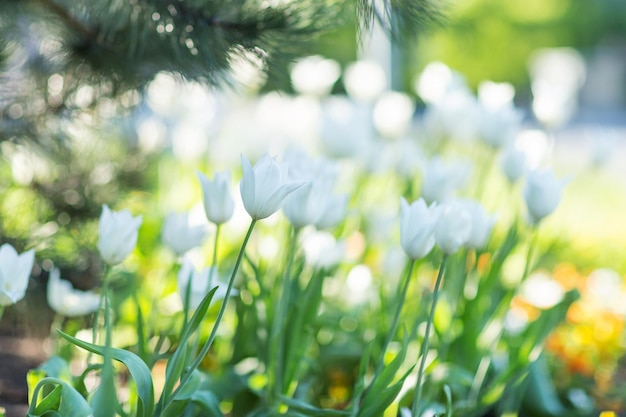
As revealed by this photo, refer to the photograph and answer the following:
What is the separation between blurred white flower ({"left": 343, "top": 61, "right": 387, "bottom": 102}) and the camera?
2.79 meters

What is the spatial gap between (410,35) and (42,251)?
966 millimetres

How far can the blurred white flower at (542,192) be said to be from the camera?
156 cm

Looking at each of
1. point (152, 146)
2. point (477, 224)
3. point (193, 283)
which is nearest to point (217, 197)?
point (193, 283)

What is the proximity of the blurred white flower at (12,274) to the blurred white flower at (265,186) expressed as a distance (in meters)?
0.40

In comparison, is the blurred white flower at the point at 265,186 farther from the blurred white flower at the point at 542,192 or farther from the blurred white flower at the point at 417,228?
the blurred white flower at the point at 542,192

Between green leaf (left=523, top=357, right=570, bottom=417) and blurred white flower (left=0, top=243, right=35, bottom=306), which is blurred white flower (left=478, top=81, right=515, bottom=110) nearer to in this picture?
green leaf (left=523, top=357, right=570, bottom=417)

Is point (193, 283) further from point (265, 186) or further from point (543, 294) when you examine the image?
point (543, 294)

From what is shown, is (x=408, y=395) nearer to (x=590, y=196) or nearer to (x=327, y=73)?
(x=327, y=73)

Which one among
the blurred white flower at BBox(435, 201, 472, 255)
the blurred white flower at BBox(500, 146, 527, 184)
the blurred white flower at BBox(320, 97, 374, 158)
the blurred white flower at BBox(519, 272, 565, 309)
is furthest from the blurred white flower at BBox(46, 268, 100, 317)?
the blurred white flower at BBox(519, 272, 565, 309)

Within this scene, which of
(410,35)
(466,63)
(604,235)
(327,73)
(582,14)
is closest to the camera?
(410,35)

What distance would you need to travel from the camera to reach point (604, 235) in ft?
14.5

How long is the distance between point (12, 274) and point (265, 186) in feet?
1.48

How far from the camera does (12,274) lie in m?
1.28

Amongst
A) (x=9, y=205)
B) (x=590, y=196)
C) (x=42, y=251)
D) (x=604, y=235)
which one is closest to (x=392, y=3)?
(x=42, y=251)
